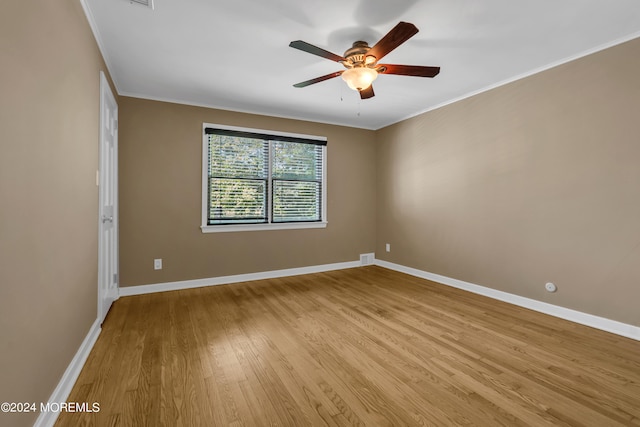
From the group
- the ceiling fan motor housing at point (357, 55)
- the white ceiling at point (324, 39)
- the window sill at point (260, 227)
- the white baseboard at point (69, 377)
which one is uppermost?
the white ceiling at point (324, 39)

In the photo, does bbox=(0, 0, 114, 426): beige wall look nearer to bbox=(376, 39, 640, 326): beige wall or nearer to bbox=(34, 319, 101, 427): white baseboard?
bbox=(34, 319, 101, 427): white baseboard

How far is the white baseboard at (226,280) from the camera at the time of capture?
146 inches

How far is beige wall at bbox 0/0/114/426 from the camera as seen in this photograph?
45.3 inches

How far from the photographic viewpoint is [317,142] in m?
4.87

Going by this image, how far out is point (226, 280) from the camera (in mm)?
4191

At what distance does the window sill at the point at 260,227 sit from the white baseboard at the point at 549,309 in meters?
1.89

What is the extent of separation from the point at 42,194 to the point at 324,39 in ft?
7.53

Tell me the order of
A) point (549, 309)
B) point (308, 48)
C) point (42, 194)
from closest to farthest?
point (42, 194) < point (308, 48) < point (549, 309)

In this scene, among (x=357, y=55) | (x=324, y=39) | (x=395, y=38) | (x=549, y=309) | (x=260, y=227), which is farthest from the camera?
(x=260, y=227)

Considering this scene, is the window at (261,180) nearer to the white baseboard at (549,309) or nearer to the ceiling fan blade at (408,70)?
the white baseboard at (549,309)

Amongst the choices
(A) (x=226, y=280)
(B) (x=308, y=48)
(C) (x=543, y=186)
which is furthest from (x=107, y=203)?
(C) (x=543, y=186)

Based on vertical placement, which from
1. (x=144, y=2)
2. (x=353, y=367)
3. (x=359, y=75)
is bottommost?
(x=353, y=367)

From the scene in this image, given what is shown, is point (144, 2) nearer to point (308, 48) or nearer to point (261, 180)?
point (308, 48)

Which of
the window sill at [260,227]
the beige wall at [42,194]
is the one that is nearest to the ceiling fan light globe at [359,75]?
the beige wall at [42,194]
